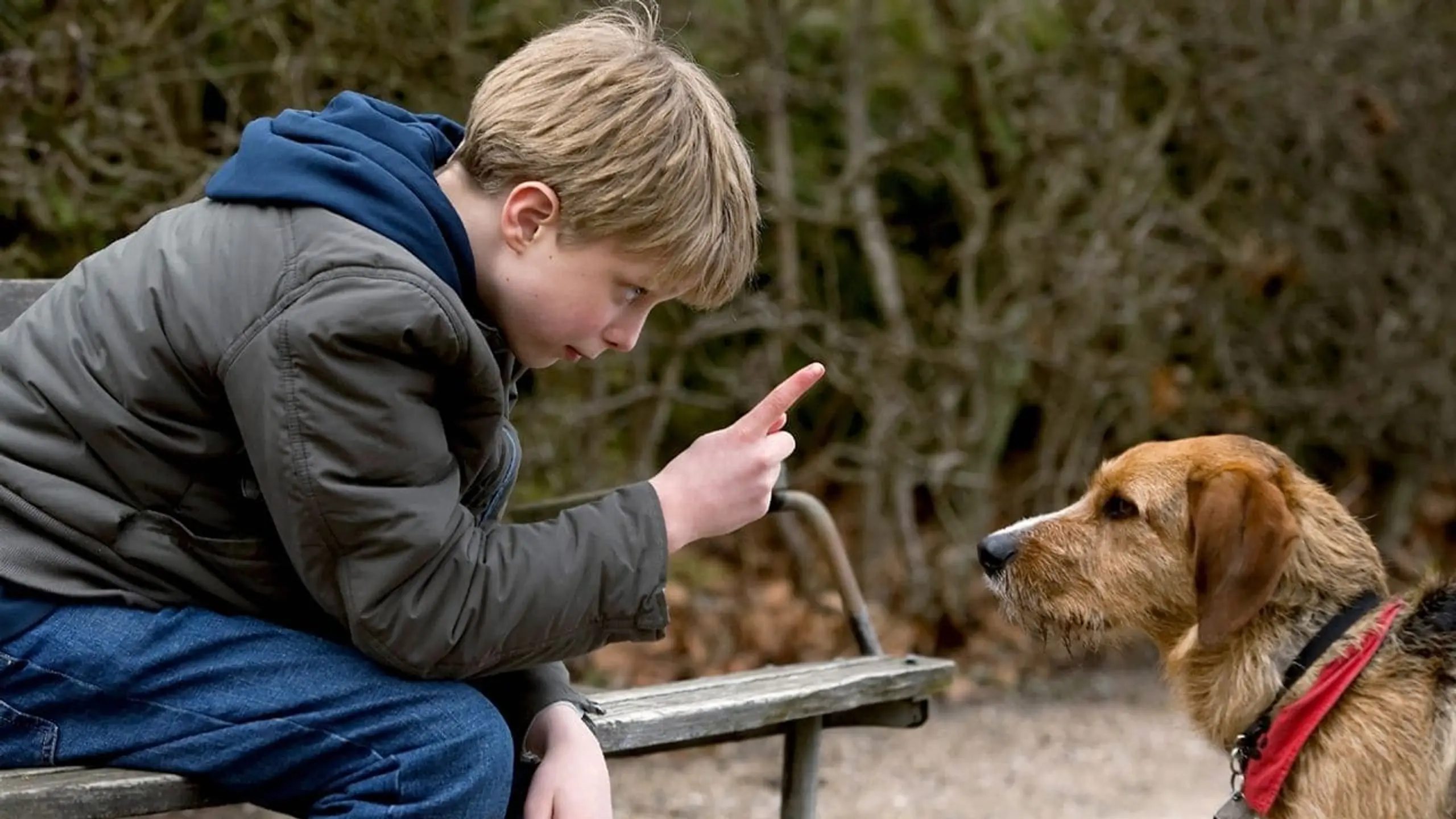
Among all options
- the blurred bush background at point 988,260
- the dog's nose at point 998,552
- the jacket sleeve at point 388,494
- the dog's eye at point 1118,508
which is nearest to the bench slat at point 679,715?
the dog's nose at point 998,552

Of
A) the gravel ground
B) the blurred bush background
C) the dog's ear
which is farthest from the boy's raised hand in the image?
the blurred bush background

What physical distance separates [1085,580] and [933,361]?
3.29 meters

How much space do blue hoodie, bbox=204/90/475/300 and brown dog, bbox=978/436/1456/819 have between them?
5.16 ft

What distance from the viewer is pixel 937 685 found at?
3922mm

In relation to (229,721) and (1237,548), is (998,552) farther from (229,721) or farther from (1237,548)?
(229,721)

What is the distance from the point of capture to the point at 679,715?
10.6 ft

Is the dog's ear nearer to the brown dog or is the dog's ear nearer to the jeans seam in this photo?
the brown dog

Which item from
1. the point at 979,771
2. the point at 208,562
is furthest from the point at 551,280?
the point at 979,771

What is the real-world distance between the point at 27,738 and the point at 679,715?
3.79ft

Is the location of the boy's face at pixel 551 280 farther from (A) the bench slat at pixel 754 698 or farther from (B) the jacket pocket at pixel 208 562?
(A) the bench slat at pixel 754 698

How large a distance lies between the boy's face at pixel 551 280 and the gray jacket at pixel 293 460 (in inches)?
4.0

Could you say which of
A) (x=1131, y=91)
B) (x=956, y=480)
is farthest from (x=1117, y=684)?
(x=1131, y=91)

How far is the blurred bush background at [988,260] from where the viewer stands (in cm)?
617

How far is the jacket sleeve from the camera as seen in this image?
2.42 m
